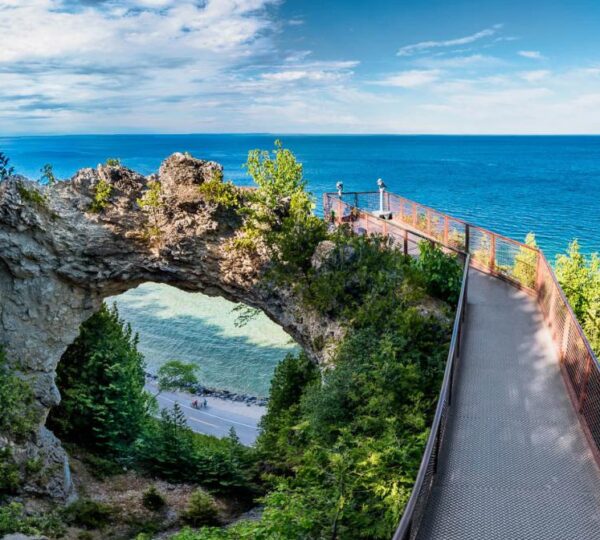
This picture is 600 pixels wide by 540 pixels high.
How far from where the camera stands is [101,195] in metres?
19.2

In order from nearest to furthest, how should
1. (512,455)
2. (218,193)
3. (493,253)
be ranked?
(512,455)
(493,253)
(218,193)

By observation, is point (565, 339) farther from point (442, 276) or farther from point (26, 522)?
point (26, 522)

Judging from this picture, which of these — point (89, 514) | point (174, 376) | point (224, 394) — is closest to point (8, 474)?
point (89, 514)

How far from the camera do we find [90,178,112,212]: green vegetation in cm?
1914

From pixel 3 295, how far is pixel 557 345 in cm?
1775

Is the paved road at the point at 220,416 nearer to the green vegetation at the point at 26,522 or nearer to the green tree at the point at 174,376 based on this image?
the green tree at the point at 174,376

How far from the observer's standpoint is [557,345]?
11.7m

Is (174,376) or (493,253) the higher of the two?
(493,253)

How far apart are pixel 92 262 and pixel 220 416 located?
22852mm

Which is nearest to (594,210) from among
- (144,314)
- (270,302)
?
(144,314)

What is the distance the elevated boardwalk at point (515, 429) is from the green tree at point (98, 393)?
15260 millimetres

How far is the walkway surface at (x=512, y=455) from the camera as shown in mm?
6430

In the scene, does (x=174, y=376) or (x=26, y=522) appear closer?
(x=26, y=522)

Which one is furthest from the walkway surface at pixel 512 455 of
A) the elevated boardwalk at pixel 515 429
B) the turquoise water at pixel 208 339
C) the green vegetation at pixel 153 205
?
the turquoise water at pixel 208 339
